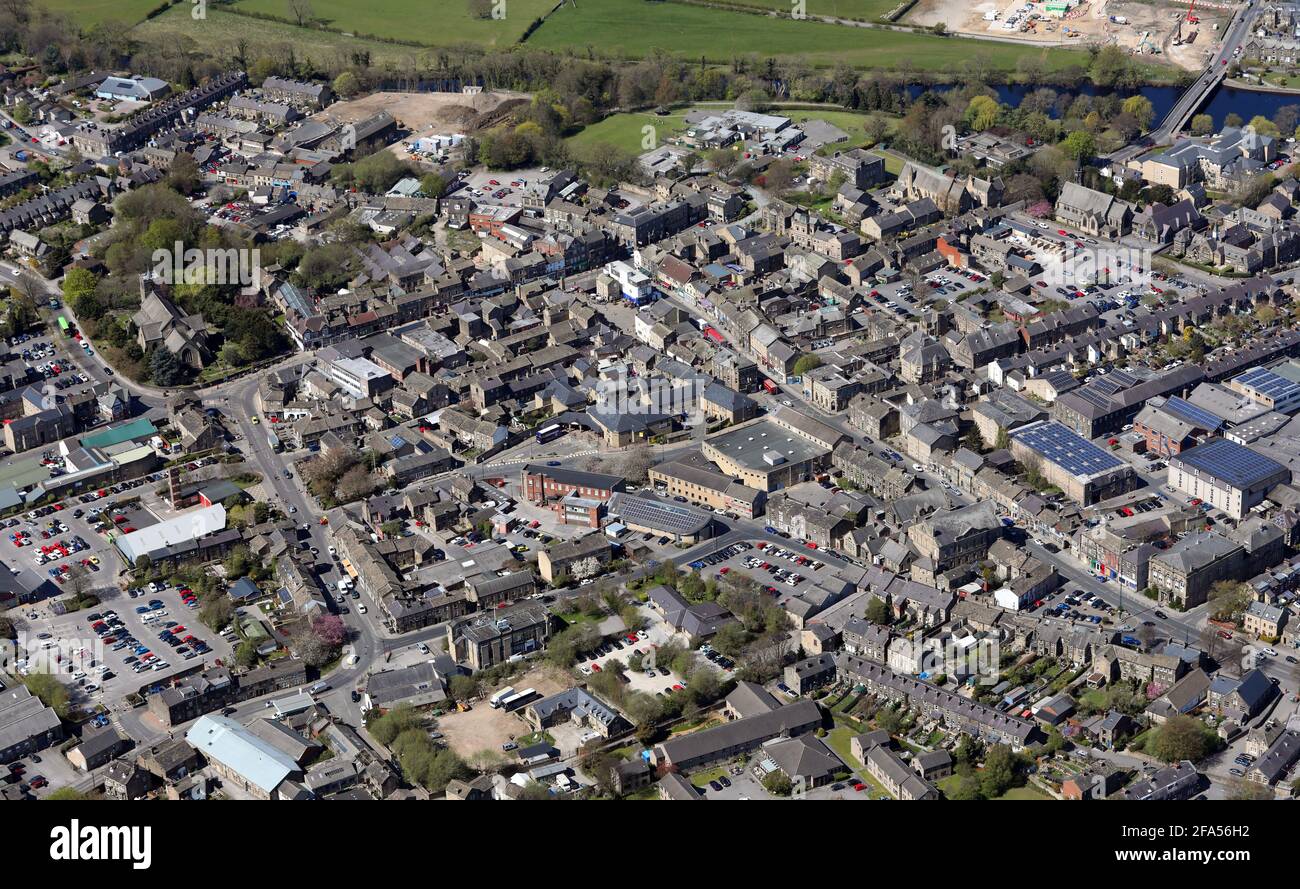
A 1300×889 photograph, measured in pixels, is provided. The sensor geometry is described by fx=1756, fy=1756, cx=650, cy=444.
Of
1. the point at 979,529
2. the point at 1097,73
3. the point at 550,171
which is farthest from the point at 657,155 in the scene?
the point at 979,529

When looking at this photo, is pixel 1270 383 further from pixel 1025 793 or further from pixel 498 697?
pixel 498 697

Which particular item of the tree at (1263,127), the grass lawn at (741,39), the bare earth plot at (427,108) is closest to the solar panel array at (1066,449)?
the tree at (1263,127)

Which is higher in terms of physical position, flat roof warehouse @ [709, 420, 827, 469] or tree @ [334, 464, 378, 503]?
flat roof warehouse @ [709, 420, 827, 469]

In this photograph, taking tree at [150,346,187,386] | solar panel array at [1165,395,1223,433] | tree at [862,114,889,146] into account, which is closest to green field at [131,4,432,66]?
tree at [862,114,889,146]

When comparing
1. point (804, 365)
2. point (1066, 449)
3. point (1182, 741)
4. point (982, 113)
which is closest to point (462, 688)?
point (1182, 741)

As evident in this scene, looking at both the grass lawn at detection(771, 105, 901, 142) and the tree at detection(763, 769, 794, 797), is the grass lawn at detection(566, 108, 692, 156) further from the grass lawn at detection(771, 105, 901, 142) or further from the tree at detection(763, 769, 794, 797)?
the tree at detection(763, 769, 794, 797)

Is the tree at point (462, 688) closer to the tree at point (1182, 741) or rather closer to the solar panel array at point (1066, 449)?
the tree at point (1182, 741)
